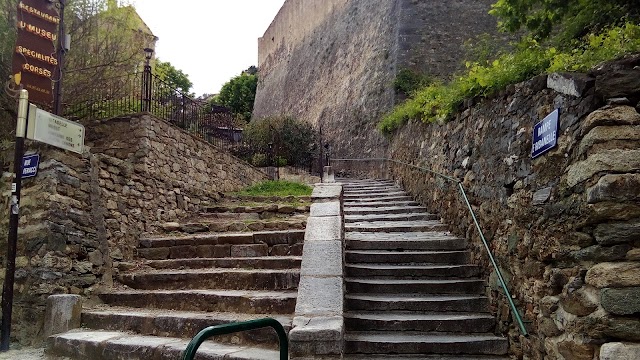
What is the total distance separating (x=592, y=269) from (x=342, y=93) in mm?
17485

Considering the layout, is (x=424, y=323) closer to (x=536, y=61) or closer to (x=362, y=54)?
(x=536, y=61)

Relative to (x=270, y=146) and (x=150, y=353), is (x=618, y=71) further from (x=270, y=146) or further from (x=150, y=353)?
(x=270, y=146)

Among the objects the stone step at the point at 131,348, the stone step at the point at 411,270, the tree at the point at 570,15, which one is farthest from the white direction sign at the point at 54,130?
the tree at the point at 570,15

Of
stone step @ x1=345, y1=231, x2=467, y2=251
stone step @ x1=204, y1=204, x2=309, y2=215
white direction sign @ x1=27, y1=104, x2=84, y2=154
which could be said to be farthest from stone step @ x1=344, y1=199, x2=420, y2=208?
white direction sign @ x1=27, y1=104, x2=84, y2=154

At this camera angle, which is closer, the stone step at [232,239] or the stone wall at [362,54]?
the stone step at [232,239]

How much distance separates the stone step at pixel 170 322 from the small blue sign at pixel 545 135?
2.51 meters

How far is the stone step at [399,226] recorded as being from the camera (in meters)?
6.87

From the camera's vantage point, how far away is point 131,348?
4504mm

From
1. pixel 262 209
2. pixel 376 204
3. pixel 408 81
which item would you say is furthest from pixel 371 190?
pixel 408 81

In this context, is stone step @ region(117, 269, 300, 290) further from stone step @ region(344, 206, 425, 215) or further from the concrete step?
the concrete step

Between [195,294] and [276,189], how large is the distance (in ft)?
22.1

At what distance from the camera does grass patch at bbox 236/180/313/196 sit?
1119cm

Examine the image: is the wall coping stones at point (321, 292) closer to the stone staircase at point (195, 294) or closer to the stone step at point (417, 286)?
the stone staircase at point (195, 294)

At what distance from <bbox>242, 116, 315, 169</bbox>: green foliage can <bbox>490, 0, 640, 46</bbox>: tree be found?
10085mm
